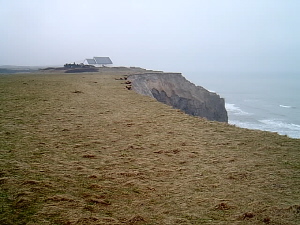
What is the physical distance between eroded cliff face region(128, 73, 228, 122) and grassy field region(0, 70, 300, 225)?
23929 mm

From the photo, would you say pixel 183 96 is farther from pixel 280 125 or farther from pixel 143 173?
pixel 143 173

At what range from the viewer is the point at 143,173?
231 inches

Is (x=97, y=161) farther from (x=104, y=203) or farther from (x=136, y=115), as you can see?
(x=136, y=115)

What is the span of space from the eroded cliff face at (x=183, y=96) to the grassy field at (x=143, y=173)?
942 inches

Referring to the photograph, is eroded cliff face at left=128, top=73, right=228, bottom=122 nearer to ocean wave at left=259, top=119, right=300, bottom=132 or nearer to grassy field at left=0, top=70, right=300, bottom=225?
ocean wave at left=259, top=119, right=300, bottom=132

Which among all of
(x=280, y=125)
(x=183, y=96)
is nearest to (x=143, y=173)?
(x=183, y=96)

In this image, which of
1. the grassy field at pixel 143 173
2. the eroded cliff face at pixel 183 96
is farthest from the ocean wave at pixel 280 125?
the grassy field at pixel 143 173

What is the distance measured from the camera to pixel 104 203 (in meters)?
4.58

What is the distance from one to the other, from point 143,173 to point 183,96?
107ft

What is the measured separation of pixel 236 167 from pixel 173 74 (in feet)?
116

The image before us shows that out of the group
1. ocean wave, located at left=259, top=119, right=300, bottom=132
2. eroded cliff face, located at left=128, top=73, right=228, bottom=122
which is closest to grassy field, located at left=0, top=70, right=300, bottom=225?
eroded cliff face, located at left=128, top=73, right=228, bottom=122

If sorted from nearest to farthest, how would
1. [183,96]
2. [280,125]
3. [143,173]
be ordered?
[143,173] → [183,96] → [280,125]

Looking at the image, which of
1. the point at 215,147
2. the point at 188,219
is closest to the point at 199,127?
the point at 215,147

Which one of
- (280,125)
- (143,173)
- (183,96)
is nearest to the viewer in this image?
(143,173)
